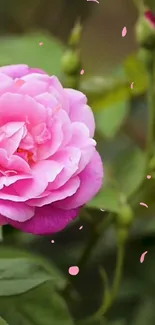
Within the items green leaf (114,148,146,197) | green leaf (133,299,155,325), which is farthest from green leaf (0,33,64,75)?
green leaf (133,299,155,325)

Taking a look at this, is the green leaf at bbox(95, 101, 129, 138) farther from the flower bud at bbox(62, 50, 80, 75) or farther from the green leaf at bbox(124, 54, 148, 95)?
the flower bud at bbox(62, 50, 80, 75)

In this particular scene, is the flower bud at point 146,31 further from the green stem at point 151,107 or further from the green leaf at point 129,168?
the green leaf at point 129,168

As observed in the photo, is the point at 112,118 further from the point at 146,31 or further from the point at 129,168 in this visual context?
the point at 146,31

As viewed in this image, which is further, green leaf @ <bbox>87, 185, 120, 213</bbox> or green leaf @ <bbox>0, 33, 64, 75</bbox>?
green leaf @ <bbox>0, 33, 64, 75</bbox>

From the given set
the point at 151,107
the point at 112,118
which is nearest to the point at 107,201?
the point at 151,107

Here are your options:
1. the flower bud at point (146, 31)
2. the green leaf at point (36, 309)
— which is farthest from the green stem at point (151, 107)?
the green leaf at point (36, 309)

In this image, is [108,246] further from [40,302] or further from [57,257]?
[40,302]
